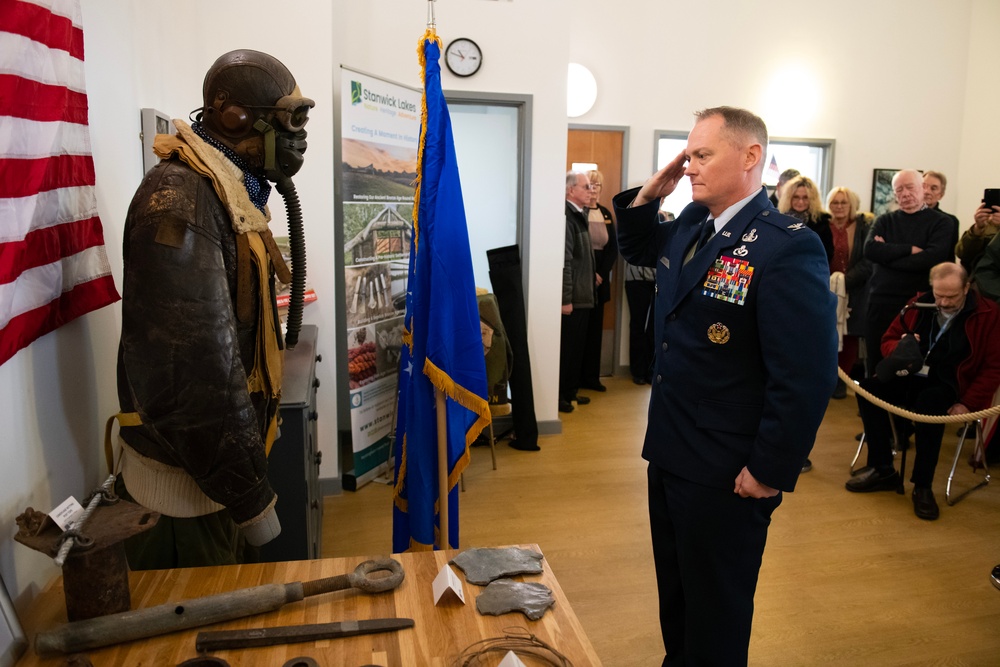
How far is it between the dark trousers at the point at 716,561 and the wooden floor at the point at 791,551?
Result: 63cm

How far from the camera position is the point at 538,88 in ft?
14.8

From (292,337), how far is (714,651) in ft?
4.57

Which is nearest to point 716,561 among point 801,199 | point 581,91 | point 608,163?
point 801,199

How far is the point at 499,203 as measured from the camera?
5.21 metres

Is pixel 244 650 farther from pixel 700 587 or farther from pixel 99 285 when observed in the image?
Result: pixel 700 587

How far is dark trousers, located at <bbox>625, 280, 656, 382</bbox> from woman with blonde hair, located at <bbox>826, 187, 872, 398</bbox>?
1.54m

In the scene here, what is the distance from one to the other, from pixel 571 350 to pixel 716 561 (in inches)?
149

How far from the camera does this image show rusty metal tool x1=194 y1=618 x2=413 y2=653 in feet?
3.91

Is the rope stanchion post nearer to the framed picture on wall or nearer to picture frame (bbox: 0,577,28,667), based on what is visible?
picture frame (bbox: 0,577,28,667)

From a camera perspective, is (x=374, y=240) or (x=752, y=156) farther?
(x=374, y=240)

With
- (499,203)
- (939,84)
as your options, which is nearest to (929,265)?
(499,203)

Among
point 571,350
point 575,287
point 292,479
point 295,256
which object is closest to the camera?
point 295,256

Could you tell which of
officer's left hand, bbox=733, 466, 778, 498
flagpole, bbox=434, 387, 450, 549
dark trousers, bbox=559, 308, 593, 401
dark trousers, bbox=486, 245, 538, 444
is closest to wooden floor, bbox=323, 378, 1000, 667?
dark trousers, bbox=486, 245, 538, 444

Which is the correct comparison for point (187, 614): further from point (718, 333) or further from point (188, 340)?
point (718, 333)
